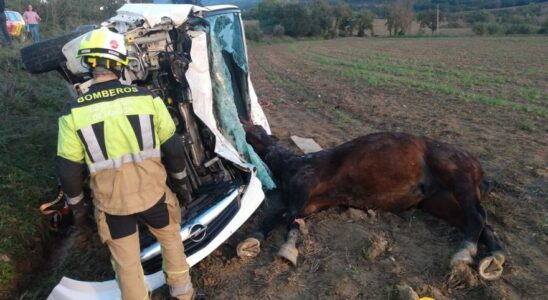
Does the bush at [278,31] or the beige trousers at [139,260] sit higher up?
the beige trousers at [139,260]

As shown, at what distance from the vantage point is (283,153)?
519 centimetres

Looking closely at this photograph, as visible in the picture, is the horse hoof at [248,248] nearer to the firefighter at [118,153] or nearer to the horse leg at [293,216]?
the horse leg at [293,216]

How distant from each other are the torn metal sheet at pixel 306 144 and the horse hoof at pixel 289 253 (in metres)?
2.73

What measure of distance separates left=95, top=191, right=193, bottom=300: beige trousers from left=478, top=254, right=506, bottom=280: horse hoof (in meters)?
2.13

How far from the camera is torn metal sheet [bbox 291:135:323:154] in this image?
636 centimetres

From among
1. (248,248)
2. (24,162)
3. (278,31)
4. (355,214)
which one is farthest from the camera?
(278,31)

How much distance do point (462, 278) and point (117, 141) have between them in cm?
260

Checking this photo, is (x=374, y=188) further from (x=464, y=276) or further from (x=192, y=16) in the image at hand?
(x=192, y=16)

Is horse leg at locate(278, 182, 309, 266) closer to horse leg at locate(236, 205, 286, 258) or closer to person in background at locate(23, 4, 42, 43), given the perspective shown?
horse leg at locate(236, 205, 286, 258)

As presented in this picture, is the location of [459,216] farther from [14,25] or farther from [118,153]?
[14,25]

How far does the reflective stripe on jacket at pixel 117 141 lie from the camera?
2.63m

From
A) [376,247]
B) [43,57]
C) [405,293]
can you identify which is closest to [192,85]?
[43,57]

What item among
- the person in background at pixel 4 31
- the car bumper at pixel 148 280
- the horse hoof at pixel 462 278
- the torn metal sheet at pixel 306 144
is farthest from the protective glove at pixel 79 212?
the person in background at pixel 4 31

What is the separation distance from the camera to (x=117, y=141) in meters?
2.70
